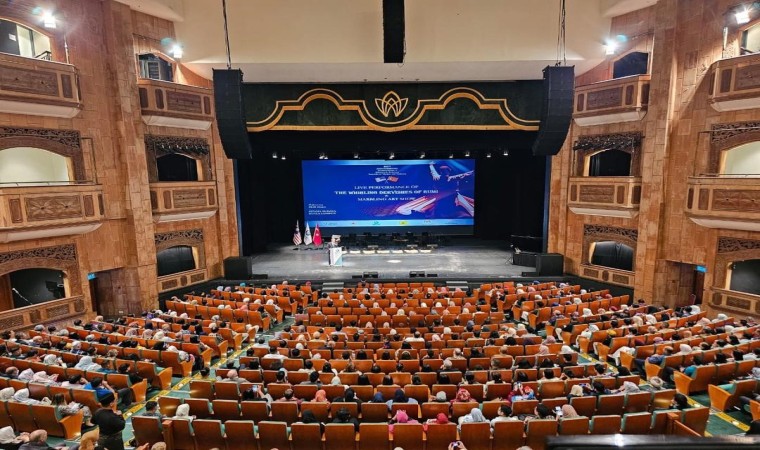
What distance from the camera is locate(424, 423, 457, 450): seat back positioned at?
5.98m

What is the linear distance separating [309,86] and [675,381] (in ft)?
43.5

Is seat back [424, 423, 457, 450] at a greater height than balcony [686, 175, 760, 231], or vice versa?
balcony [686, 175, 760, 231]

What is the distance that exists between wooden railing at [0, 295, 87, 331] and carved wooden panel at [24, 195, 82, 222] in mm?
2635

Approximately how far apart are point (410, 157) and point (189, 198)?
35.6 feet

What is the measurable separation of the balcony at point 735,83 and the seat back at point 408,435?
12916mm

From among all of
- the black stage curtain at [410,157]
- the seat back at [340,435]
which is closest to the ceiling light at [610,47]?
the black stage curtain at [410,157]

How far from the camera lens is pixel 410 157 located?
21688 mm

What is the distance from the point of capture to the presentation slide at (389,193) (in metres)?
22.0

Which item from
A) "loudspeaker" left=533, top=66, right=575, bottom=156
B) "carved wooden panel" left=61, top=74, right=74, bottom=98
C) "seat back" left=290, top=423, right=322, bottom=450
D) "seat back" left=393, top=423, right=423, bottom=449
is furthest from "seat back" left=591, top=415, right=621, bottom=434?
"carved wooden panel" left=61, top=74, right=74, bottom=98

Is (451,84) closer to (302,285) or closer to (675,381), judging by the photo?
(302,285)

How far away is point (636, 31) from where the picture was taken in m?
14.1

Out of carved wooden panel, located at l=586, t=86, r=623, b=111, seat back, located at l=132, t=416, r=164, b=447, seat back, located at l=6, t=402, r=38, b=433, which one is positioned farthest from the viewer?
carved wooden panel, located at l=586, t=86, r=623, b=111

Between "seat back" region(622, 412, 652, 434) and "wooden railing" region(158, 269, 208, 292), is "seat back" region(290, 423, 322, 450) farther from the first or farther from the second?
"wooden railing" region(158, 269, 208, 292)

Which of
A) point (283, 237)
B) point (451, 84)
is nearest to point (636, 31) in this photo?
point (451, 84)
